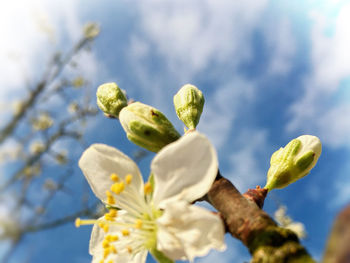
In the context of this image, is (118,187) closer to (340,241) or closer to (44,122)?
(340,241)

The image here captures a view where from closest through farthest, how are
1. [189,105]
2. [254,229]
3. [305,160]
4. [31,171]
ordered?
[254,229] < [305,160] < [189,105] < [31,171]

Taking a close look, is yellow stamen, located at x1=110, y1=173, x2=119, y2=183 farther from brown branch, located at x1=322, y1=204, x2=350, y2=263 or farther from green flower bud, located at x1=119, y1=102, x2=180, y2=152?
brown branch, located at x1=322, y1=204, x2=350, y2=263

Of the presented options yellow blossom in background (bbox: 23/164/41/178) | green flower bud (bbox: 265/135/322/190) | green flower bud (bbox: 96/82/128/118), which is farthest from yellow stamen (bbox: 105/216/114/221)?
yellow blossom in background (bbox: 23/164/41/178)

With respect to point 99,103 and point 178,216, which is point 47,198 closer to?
point 99,103

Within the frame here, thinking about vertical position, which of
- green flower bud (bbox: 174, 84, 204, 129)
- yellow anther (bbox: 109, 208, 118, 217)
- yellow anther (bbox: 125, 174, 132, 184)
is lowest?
yellow anther (bbox: 109, 208, 118, 217)

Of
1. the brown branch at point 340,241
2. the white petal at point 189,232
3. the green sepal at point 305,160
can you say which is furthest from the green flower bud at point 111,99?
the brown branch at point 340,241

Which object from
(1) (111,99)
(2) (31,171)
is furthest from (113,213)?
(2) (31,171)
